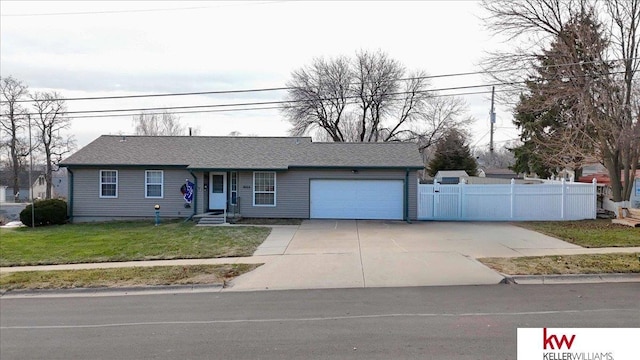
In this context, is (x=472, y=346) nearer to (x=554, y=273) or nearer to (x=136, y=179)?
(x=554, y=273)

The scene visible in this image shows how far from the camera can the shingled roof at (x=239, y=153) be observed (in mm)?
21453

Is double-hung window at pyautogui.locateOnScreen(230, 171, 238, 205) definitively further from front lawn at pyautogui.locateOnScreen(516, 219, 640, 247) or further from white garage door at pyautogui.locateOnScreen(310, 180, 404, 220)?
front lawn at pyautogui.locateOnScreen(516, 219, 640, 247)

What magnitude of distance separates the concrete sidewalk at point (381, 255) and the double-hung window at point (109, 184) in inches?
395

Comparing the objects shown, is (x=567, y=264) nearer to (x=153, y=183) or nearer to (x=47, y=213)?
(x=153, y=183)

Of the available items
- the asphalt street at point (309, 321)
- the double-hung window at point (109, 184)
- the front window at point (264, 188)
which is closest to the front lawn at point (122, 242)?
the double-hung window at point (109, 184)

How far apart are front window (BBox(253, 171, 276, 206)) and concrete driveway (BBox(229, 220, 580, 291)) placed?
138 inches

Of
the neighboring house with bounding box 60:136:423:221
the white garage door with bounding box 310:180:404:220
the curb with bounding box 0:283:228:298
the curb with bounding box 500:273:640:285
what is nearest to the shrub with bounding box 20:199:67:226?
the neighboring house with bounding box 60:136:423:221

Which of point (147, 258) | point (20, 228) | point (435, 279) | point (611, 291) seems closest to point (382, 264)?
point (435, 279)

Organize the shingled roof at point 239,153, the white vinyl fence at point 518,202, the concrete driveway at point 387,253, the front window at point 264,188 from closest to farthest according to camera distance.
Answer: the concrete driveway at point 387,253 → the white vinyl fence at point 518,202 → the shingled roof at point 239,153 → the front window at point 264,188

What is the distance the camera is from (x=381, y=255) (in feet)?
39.1

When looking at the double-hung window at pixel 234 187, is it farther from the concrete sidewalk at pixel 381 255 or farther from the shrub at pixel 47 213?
the shrub at pixel 47 213

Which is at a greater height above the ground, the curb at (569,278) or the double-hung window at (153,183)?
the double-hung window at (153,183)

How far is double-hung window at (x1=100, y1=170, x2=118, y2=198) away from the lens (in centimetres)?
2220

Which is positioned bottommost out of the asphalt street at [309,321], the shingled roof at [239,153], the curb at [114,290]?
the curb at [114,290]
